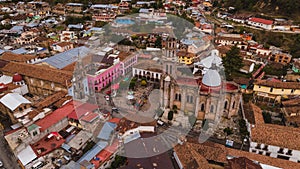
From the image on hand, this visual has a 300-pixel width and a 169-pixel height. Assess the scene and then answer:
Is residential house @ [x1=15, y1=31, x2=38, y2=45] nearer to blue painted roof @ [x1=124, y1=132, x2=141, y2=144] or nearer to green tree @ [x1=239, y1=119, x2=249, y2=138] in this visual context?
blue painted roof @ [x1=124, y1=132, x2=141, y2=144]

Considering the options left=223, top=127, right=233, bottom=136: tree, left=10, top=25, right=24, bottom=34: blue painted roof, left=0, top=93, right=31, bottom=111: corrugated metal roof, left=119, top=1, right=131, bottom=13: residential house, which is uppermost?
left=119, top=1, right=131, bottom=13: residential house

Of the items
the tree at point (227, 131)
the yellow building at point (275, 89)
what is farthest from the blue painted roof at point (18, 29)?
the yellow building at point (275, 89)

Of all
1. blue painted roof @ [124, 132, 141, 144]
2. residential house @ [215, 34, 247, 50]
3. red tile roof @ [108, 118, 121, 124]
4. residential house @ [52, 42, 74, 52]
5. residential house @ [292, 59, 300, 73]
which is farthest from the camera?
residential house @ [215, 34, 247, 50]

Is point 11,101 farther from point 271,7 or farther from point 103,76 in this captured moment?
point 271,7

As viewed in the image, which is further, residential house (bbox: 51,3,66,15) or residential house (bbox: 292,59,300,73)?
residential house (bbox: 51,3,66,15)

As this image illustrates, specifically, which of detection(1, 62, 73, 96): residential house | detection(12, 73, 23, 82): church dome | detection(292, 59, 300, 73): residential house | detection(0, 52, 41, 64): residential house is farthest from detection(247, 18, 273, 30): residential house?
detection(12, 73, 23, 82): church dome

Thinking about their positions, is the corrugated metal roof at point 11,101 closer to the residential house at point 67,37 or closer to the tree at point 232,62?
the residential house at point 67,37

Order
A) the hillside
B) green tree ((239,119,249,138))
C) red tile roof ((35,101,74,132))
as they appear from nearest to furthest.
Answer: green tree ((239,119,249,138))
red tile roof ((35,101,74,132))
the hillside
